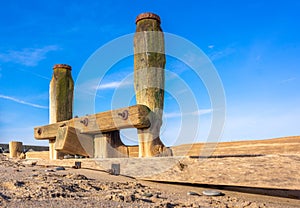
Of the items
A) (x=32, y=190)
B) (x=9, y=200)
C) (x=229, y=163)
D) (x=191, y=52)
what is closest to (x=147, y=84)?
(x=191, y=52)

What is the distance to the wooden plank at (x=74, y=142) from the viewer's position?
591 cm

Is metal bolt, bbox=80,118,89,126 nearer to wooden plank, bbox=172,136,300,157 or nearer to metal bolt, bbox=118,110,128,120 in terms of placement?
metal bolt, bbox=118,110,128,120

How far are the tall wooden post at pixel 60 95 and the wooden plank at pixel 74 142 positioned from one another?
124 centimetres

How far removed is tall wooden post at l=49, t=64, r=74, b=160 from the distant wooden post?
2900 mm

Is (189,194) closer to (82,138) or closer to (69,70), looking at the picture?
(82,138)

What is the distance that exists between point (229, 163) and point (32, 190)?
2.19 m

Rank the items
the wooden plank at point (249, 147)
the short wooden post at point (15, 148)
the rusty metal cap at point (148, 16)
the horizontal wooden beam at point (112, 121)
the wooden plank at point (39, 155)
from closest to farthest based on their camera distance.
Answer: the wooden plank at point (249, 147)
the horizontal wooden beam at point (112, 121)
the rusty metal cap at point (148, 16)
the wooden plank at point (39, 155)
the short wooden post at point (15, 148)

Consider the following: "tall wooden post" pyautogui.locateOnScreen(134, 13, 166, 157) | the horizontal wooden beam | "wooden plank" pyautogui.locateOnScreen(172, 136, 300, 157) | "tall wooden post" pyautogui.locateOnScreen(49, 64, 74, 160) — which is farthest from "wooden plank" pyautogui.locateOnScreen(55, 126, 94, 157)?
"wooden plank" pyautogui.locateOnScreen(172, 136, 300, 157)

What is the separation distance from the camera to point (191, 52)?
4.61 metres

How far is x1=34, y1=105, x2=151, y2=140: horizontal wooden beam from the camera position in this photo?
457cm

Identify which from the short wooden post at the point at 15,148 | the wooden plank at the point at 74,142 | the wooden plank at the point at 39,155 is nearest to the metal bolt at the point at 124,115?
the wooden plank at the point at 74,142

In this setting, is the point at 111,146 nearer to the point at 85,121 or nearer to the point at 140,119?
the point at 85,121

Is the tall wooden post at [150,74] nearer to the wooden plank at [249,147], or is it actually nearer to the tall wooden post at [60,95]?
the wooden plank at [249,147]

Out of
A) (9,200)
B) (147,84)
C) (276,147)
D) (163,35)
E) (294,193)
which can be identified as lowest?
(294,193)
